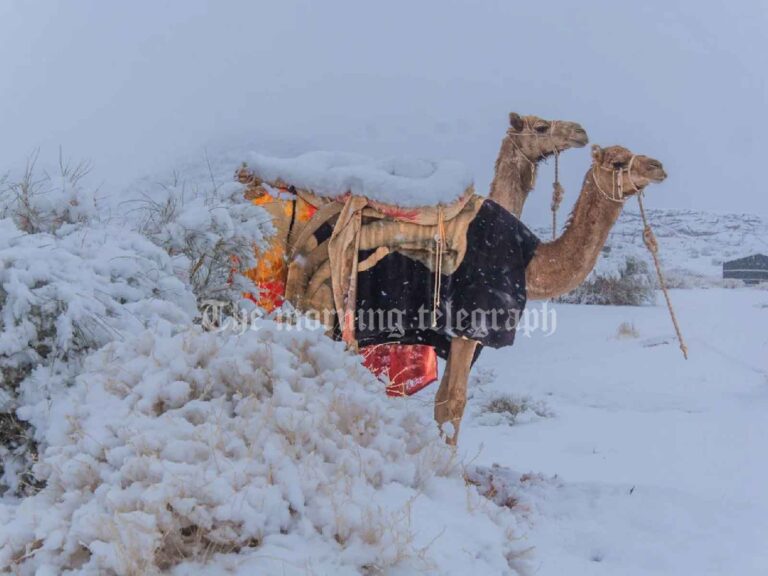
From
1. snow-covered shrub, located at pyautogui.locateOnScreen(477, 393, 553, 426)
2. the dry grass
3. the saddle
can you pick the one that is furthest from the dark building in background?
the saddle

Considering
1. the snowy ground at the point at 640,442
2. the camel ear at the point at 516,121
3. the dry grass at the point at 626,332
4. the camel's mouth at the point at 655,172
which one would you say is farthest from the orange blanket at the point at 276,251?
the dry grass at the point at 626,332

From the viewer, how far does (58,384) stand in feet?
8.36

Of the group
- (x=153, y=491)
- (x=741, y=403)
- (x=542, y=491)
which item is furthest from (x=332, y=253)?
(x=741, y=403)

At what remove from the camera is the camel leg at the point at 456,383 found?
4.58 meters

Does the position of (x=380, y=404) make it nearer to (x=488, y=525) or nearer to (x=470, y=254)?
(x=488, y=525)

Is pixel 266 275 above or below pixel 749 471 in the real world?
above

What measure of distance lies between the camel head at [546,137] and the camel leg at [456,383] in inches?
109

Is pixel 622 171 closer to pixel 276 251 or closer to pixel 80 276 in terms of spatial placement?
pixel 276 251

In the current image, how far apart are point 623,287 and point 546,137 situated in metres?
9.54

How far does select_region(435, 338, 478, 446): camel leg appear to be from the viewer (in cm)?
458

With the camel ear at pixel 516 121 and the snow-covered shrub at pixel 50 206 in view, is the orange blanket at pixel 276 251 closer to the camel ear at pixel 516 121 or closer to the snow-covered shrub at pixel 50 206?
the snow-covered shrub at pixel 50 206

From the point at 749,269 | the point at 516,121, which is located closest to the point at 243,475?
the point at 516,121

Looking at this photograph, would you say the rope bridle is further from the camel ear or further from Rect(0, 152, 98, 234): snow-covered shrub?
Rect(0, 152, 98, 234): snow-covered shrub

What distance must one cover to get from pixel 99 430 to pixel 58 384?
0.42 meters
